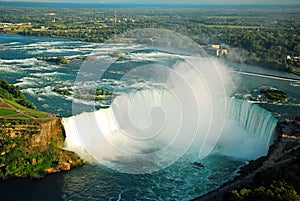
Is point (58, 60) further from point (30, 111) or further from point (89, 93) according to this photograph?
point (30, 111)

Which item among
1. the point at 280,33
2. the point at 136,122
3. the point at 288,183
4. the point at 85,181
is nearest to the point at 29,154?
the point at 85,181

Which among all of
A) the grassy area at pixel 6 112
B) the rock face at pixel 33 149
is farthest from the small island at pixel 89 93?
the rock face at pixel 33 149

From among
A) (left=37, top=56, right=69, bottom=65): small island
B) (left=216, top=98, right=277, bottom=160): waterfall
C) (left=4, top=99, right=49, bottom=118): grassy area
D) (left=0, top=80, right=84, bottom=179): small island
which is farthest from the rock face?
(left=37, top=56, right=69, bottom=65): small island

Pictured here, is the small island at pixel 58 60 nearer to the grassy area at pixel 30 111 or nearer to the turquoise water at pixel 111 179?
the turquoise water at pixel 111 179

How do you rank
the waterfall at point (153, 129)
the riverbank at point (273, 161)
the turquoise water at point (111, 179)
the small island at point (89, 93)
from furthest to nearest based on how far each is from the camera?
1. the small island at point (89, 93)
2. the waterfall at point (153, 129)
3. the turquoise water at point (111, 179)
4. the riverbank at point (273, 161)

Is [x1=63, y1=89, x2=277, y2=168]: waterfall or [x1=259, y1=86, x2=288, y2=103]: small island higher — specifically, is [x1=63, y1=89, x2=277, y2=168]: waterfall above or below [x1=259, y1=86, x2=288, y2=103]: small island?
below

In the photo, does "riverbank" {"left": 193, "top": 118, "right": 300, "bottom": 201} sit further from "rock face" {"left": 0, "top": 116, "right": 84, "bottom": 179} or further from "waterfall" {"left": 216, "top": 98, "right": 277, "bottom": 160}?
"rock face" {"left": 0, "top": 116, "right": 84, "bottom": 179}

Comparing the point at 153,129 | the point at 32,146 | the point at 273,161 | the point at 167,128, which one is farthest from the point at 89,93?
the point at 273,161

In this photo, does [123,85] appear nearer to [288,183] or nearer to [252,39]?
[288,183]
